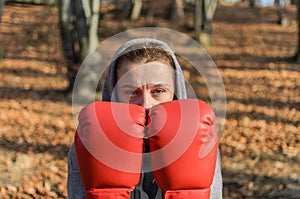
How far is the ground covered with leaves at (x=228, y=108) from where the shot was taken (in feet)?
16.8

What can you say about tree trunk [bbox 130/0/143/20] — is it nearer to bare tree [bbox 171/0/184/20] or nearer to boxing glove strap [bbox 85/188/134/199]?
bare tree [bbox 171/0/184/20]

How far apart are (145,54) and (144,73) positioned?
97 millimetres

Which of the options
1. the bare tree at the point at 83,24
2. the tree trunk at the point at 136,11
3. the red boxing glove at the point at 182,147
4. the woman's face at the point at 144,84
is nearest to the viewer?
the red boxing glove at the point at 182,147

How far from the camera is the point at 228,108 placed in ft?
25.7

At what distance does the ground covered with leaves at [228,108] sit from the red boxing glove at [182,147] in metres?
3.20

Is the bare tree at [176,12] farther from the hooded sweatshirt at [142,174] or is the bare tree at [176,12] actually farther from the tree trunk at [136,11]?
the hooded sweatshirt at [142,174]

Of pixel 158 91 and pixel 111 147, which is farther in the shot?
pixel 158 91

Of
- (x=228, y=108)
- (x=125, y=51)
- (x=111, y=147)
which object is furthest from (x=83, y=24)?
(x=111, y=147)

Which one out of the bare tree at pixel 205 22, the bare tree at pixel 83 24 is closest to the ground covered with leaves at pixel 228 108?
the bare tree at pixel 205 22

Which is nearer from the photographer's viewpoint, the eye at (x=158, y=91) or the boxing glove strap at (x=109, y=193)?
the boxing glove strap at (x=109, y=193)

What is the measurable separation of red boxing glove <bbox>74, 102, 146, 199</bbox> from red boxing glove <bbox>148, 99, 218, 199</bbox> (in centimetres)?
7

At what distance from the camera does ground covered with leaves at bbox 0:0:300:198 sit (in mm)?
5133

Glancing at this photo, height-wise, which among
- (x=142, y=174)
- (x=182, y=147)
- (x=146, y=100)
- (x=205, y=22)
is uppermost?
(x=146, y=100)

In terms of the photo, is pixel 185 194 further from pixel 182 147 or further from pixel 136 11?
pixel 136 11
